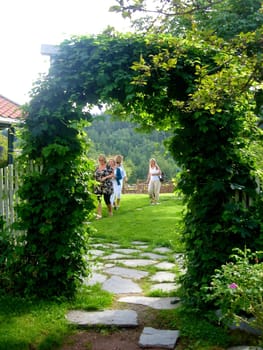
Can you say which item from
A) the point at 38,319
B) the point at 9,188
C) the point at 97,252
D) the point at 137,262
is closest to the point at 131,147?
the point at 97,252

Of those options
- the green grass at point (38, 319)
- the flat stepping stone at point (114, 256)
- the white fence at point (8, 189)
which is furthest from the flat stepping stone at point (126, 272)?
the white fence at point (8, 189)

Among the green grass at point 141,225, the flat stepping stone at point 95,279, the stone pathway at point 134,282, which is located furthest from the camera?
the green grass at point 141,225

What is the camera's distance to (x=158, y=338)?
3.45 meters

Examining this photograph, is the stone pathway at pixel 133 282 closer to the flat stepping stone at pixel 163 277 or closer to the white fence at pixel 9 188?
the flat stepping stone at pixel 163 277

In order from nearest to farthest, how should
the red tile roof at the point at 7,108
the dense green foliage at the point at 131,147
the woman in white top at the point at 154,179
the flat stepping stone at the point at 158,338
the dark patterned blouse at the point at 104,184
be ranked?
the flat stepping stone at the point at 158,338 < the dark patterned blouse at the point at 104,184 < the woman in white top at the point at 154,179 < the red tile roof at the point at 7,108 < the dense green foliage at the point at 131,147

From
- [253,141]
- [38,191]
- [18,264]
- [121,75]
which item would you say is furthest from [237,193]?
[18,264]

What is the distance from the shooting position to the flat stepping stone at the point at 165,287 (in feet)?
16.0

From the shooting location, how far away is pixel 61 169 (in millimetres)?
4355

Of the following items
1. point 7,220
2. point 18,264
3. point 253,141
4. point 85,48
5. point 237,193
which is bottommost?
point 18,264

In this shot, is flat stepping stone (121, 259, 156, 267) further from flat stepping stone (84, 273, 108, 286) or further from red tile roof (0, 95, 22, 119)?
red tile roof (0, 95, 22, 119)

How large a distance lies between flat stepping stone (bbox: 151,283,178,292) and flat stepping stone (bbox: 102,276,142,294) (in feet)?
A: 0.64

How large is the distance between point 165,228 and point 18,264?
486 centimetres

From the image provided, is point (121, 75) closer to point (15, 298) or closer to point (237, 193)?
point (237, 193)

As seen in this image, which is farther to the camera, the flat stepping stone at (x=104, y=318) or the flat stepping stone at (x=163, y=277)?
the flat stepping stone at (x=163, y=277)
